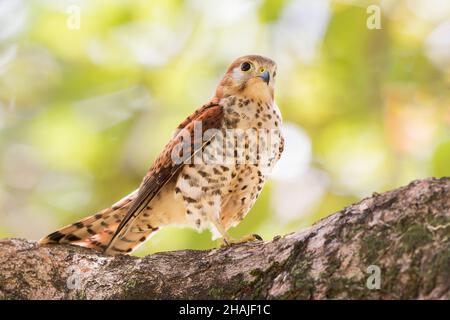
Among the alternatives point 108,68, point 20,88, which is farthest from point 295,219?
point 20,88

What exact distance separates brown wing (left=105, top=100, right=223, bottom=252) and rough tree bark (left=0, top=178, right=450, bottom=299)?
727 millimetres

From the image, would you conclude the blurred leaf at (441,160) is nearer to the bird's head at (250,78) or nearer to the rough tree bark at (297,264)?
the bird's head at (250,78)

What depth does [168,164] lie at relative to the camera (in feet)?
16.7

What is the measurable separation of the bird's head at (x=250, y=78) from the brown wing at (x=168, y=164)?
1.20 ft

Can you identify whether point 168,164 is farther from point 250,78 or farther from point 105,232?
point 250,78

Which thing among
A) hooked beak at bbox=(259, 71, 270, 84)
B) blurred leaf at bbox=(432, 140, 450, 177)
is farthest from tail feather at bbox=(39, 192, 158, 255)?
blurred leaf at bbox=(432, 140, 450, 177)

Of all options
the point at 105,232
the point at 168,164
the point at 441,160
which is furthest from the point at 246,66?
the point at 105,232

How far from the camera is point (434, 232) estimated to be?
10.5ft

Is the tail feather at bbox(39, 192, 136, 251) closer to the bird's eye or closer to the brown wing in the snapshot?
the brown wing

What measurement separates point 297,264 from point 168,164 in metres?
1.87

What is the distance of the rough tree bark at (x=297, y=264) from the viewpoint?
3156 millimetres

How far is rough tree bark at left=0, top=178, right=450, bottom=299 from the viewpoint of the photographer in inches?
124

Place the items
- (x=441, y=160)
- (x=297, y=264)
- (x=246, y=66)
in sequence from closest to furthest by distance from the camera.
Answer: (x=297, y=264), (x=441, y=160), (x=246, y=66)

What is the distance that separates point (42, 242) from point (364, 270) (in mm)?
2098
